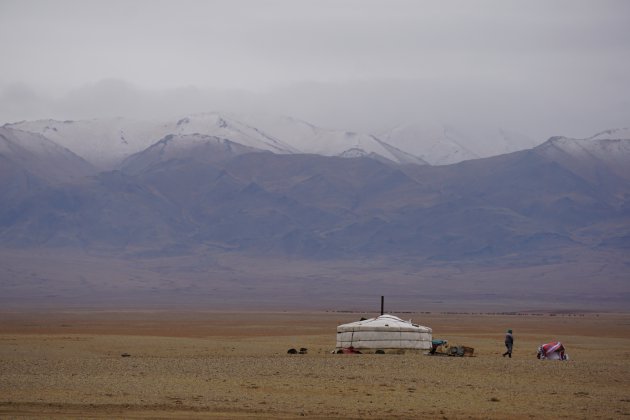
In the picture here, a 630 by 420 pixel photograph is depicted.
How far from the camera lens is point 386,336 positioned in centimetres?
3638

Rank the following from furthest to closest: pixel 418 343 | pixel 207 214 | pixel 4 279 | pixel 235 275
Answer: pixel 207 214 < pixel 235 275 < pixel 4 279 < pixel 418 343

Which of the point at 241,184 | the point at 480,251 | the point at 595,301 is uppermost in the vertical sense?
the point at 241,184

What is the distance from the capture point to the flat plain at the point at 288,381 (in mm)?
22969

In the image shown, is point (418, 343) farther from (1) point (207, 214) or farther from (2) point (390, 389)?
(1) point (207, 214)

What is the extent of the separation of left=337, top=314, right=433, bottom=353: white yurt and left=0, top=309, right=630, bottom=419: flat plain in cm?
113

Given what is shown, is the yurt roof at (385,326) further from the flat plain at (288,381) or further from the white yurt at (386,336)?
the flat plain at (288,381)

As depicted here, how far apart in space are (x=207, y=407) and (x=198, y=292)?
10152 centimetres

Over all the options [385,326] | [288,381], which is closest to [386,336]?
[385,326]

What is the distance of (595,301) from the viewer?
112375 mm

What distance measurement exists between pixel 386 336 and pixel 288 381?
9687 mm

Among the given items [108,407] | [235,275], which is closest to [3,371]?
[108,407]

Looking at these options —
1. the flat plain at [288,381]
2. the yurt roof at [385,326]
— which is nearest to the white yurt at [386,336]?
the yurt roof at [385,326]

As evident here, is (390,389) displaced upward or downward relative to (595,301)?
downward

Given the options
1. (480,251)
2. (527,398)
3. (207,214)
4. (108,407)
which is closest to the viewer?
(108,407)
